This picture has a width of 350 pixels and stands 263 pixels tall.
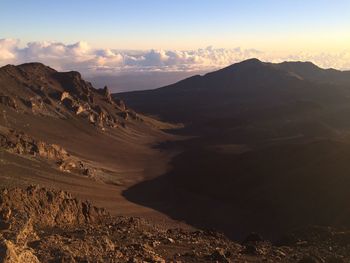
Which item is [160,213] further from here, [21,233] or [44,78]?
[44,78]

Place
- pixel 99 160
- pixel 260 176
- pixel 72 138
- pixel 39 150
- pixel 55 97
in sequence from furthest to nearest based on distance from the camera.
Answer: pixel 55 97 → pixel 72 138 → pixel 99 160 → pixel 39 150 → pixel 260 176

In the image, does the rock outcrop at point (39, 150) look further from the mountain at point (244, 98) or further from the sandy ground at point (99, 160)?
the mountain at point (244, 98)

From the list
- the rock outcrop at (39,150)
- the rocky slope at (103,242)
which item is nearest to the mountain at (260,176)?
the rock outcrop at (39,150)

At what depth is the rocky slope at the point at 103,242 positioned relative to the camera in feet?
40.8

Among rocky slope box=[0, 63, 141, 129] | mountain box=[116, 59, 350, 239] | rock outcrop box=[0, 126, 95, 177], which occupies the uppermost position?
rocky slope box=[0, 63, 141, 129]

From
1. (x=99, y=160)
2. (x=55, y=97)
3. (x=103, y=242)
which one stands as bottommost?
(x=99, y=160)

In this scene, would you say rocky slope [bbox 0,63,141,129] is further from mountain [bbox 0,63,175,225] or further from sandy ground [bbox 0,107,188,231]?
sandy ground [bbox 0,107,188,231]

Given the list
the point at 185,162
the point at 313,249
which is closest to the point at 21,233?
the point at 313,249

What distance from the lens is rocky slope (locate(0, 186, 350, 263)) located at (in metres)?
12.4

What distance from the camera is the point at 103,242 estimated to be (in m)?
15.2

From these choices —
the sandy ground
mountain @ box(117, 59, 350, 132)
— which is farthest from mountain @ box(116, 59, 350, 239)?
mountain @ box(117, 59, 350, 132)

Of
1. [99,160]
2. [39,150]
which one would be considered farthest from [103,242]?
[99,160]

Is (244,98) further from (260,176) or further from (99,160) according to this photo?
(260,176)

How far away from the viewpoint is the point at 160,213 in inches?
1746
